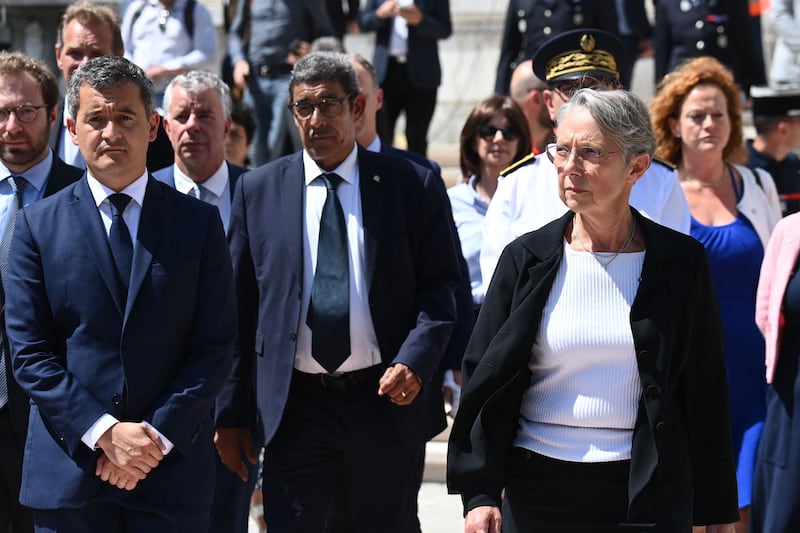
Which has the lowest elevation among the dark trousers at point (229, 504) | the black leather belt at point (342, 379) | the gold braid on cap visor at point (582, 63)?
the dark trousers at point (229, 504)

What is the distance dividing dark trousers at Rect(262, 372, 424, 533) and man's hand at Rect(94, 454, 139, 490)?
90 centimetres

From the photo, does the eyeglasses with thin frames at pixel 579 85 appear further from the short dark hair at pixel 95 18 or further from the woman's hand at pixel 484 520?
the short dark hair at pixel 95 18

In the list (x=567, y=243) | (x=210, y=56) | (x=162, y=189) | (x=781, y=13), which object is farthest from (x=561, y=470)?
(x=781, y=13)

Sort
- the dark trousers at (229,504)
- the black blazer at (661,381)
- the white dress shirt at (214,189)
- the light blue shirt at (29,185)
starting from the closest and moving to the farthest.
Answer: the black blazer at (661,381) → the light blue shirt at (29,185) → the dark trousers at (229,504) → the white dress shirt at (214,189)

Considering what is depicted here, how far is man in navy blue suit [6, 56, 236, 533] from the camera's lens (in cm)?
416

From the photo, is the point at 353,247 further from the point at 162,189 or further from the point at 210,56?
the point at 210,56

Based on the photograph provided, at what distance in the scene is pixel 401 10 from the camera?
9.64 m

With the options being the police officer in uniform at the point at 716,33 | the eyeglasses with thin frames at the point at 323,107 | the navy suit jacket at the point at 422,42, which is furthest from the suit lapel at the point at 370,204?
the police officer in uniform at the point at 716,33

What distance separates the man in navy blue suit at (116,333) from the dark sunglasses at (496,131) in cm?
278

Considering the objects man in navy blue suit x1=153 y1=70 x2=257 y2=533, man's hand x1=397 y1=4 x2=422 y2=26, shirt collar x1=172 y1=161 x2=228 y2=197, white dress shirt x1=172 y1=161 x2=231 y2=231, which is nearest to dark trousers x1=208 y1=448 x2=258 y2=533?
man in navy blue suit x1=153 y1=70 x2=257 y2=533

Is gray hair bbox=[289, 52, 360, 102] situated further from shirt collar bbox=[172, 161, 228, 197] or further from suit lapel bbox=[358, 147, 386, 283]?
shirt collar bbox=[172, 161, 228, 197]

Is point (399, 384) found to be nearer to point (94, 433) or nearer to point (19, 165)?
point (94, 433)

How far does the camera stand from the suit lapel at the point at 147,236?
4238 mm

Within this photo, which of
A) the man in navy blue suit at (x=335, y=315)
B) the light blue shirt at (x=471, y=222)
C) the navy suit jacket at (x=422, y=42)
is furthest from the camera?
the navy suit jacket at (x=422, y=42)
